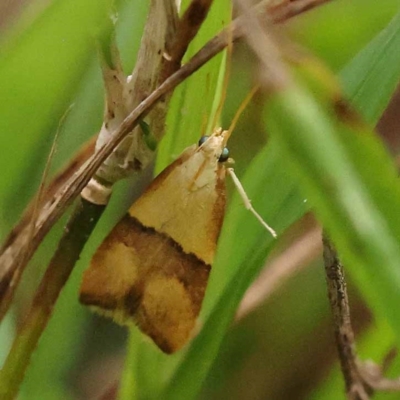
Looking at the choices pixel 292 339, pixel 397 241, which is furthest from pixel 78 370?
pixel 397 241

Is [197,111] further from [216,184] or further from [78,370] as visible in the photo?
[78,370]

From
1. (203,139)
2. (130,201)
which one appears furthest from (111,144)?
(130,201)

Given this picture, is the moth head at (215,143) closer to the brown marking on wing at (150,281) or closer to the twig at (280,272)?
the brown marking on wing at (150,281)

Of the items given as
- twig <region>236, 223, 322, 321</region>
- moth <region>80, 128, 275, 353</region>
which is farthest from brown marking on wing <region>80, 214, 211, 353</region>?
twig <region>236, 223, 322, 321</region>

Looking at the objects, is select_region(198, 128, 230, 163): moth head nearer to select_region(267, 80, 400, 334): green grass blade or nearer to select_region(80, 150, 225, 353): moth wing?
select_region(80, 150, 225, 353): moth wing

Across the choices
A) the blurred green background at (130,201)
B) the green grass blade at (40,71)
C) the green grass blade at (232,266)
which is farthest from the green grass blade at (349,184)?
the green grass blade at (232,266)

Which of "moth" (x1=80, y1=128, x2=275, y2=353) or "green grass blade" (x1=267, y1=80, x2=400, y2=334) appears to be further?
"moth" (x1=80, y1=128, x2=275, y2=353)
